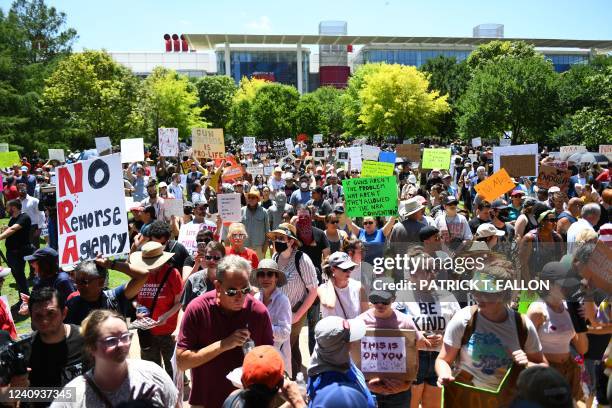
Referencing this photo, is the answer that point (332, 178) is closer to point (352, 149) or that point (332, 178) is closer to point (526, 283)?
point (352, 149)

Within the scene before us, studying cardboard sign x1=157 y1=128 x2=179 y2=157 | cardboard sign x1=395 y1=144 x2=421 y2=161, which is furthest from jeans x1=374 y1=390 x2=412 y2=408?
cardboard sign x1=395 y1=144 x2=421 y2=161

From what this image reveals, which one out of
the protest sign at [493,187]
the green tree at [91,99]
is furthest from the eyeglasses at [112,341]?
the green tree at [91,99]

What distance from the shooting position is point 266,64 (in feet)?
398

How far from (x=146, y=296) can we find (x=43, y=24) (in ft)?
179

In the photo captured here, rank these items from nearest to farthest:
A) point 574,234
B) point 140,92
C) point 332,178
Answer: point 574,234 → point 332,178 → point 140,92

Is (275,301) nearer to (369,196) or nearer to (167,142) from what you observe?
(369,196)

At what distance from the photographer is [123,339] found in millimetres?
3090

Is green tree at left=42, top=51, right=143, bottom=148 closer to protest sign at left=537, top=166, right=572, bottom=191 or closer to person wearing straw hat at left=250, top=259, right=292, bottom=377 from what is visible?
protest sign at left=537, top=166, right=572, bottom=191

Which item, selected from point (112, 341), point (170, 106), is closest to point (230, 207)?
point (112, 341)

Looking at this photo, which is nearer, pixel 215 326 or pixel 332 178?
pixel 215 326

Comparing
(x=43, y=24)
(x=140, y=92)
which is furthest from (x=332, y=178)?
(x=43, y=24)

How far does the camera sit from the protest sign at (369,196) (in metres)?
9.21

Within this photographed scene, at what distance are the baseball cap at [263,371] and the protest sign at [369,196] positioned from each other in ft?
20.7

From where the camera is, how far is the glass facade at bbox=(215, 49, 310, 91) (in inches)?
4715
